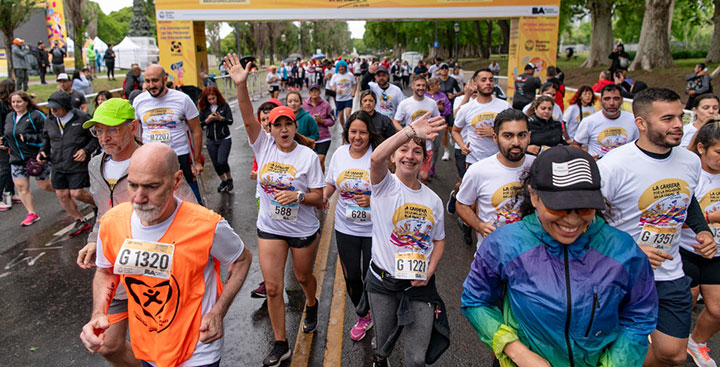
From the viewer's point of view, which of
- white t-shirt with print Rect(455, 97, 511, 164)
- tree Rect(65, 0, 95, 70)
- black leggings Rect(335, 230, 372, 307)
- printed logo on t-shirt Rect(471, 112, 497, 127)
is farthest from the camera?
tree Rect(65, 0, 95, 70)

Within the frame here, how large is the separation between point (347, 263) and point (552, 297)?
7.92 ft

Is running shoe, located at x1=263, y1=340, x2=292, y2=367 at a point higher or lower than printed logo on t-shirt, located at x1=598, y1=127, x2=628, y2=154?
lower

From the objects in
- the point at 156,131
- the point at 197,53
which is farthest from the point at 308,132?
the point at 197,53

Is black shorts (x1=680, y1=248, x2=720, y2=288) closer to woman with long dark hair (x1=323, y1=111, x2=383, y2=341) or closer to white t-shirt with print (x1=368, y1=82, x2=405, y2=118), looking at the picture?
woman with long dark hair (x1=323, y1=111, x2=383, y2=341)

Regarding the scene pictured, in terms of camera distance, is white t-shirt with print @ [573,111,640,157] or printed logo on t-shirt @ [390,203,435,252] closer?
printed logo on t-shirt @ [390,203,435,252]

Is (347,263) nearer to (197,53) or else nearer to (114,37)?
(197,53)

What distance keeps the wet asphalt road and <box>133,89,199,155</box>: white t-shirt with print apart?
5.67ft

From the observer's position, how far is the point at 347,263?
4.36 meters

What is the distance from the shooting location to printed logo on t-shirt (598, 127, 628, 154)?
6.12 m

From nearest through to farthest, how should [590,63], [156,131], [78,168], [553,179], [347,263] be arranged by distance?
[553,179]
[347,263]
[156,131]
[78,168]
[590,63]

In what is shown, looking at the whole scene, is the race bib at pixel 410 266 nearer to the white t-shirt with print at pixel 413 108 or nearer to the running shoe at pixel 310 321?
the running shoe at pixel 310 321

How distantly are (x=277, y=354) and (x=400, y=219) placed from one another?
1.58m

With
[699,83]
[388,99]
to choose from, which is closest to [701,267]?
[388,99]

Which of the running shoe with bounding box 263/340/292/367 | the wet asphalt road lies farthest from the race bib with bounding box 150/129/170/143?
the running shoe with bounding box 263/340/292/367
